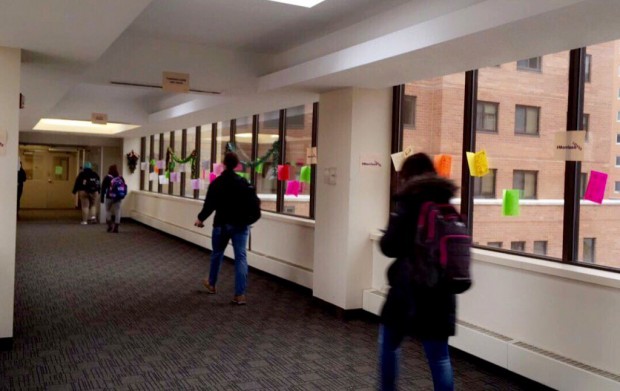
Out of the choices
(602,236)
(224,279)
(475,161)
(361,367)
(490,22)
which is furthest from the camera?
(224,279)

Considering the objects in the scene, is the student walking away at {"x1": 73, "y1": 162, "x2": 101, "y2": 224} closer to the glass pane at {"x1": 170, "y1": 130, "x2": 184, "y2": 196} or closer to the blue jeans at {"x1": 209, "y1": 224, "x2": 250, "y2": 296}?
the glass pane at {"x1": 170, "y1": 130, "x2": 184, "y2": 196}

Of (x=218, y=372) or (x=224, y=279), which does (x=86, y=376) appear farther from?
(x=224, y=279)

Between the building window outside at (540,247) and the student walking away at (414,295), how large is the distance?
1.84 metres

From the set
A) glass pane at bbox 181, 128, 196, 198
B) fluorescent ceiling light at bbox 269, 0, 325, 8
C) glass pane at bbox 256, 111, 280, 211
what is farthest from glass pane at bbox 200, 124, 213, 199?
fluorescent ceiling light at bbox 269, 0, 325, 8

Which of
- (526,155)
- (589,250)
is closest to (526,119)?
(526,155)

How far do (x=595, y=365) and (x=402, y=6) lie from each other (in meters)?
2.81

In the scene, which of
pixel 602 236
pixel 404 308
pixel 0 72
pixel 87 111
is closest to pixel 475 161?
pixel 602 236

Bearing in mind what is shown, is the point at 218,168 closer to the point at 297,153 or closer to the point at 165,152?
the point at 297,153

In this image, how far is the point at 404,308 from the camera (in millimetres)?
2895

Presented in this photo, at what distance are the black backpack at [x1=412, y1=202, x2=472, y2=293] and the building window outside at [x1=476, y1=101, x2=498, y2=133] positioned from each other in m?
2.34

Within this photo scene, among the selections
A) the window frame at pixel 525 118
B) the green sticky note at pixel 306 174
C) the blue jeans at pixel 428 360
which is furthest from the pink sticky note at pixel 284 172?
the blue jeans at pixel 428 360

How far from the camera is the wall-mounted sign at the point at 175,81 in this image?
607 centimetres

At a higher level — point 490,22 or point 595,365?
point 490,22

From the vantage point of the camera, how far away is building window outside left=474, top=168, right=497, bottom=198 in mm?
4895
